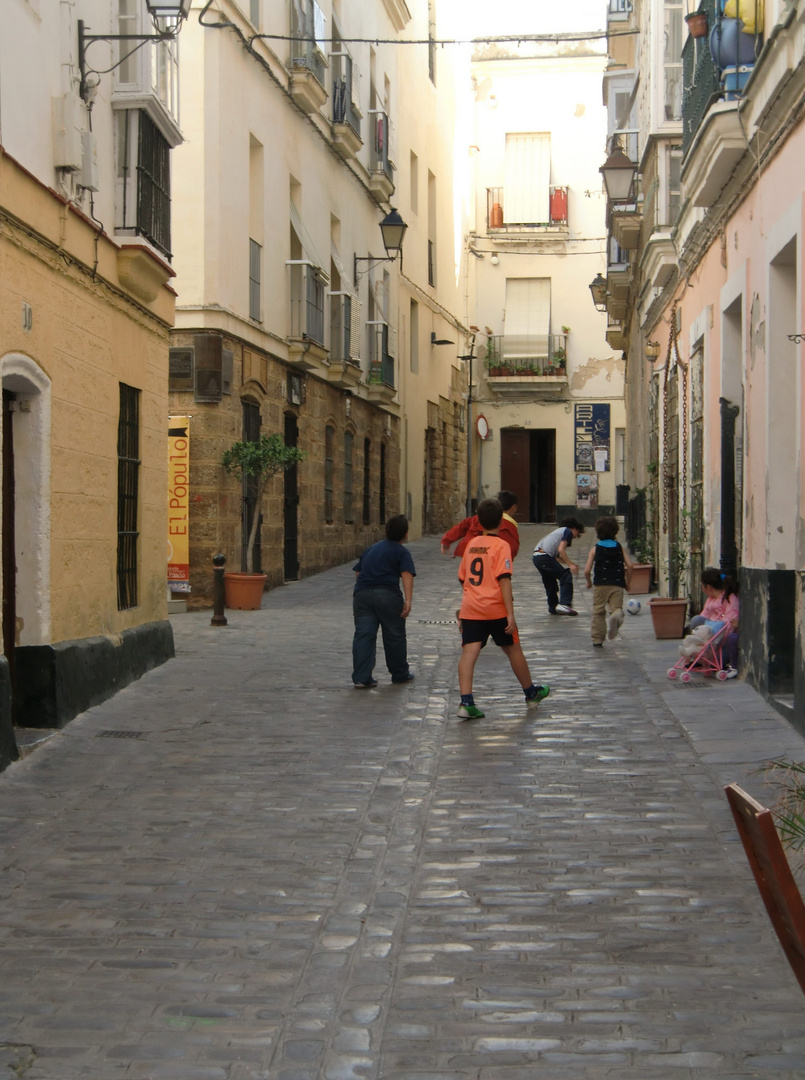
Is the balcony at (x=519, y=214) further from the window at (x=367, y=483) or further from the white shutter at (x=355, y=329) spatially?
the white shutter at (x=355, y=329)

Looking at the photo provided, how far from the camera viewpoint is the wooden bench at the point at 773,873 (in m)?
2.76

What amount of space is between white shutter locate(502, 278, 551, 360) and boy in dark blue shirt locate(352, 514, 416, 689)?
27735mm

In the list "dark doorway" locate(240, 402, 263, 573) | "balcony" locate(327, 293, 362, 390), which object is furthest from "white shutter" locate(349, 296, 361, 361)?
"dark doorway" locate(240, 402, 263, 573)

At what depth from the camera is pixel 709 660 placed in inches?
414

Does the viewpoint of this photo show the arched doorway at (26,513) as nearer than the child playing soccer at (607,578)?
Yes

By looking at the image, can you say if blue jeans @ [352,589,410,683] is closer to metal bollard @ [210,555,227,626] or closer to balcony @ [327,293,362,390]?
metal bollard @ [210,555,227,626]

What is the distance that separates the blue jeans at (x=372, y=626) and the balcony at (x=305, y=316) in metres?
9.99

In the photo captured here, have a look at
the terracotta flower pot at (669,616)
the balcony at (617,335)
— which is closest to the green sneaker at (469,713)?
the terracotta flower pot at (669,616)

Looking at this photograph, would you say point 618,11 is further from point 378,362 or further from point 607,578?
point 607,578

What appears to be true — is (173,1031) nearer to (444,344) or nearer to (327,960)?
(327,960)

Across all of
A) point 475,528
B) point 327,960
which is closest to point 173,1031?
point 327,960

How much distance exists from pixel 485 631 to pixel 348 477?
15517mm

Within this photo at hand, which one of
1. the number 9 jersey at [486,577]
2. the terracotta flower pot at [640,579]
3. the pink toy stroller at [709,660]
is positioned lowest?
the pink toy stroller at [709,660]

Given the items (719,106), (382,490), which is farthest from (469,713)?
(382,490)
